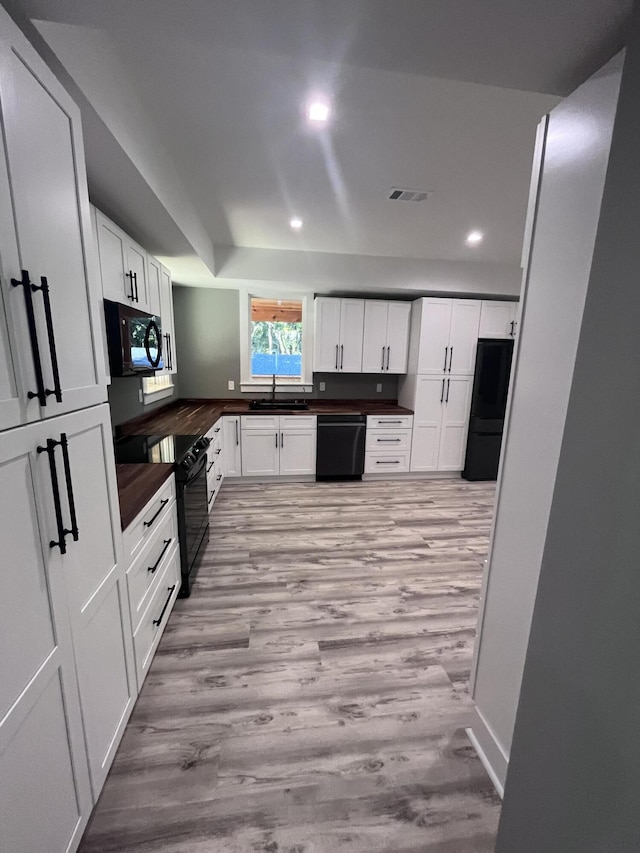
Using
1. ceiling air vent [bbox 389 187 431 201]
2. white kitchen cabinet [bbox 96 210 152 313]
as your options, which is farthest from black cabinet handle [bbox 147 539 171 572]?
ceiling air vent [bbox 389 187 431 201]

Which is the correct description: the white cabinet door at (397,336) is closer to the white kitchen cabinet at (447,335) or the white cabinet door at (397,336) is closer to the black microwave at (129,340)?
the white kitchen cabinet at (447,335)

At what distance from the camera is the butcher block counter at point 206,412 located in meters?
2.93

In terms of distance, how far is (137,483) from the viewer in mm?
1710

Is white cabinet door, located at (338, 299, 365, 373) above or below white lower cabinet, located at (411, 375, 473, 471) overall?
above

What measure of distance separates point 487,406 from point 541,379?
3.52 m

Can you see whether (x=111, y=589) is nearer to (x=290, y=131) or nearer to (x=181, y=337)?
(x=290, y=131)

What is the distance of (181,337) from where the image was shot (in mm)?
4379

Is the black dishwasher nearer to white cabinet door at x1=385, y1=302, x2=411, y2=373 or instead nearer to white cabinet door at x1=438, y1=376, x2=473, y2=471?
white cabinet door at x1=385, y1=302, x2=411, y2=373

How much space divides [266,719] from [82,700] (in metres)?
0.78

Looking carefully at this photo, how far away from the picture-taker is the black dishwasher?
4.17 metres

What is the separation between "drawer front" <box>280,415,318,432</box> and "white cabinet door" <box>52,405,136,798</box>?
286cm

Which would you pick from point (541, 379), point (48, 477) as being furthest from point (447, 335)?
point (48, 477)

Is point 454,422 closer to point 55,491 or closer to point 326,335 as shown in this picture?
point 326,335

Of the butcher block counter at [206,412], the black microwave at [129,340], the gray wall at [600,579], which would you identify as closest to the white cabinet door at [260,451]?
the butcher block counter at [206,412]
